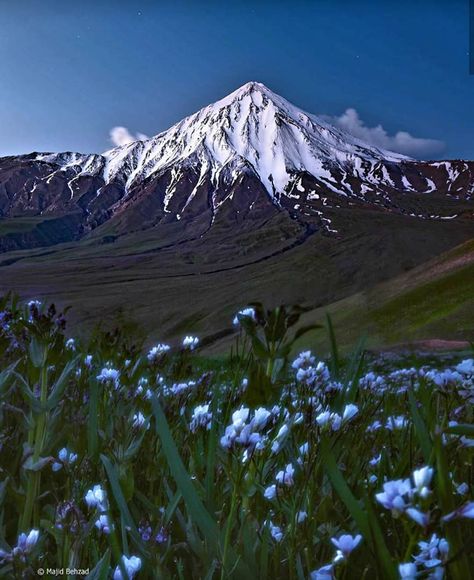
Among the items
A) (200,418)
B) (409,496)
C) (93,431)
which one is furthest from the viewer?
(200,418)

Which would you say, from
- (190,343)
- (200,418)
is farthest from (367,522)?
(190,343)

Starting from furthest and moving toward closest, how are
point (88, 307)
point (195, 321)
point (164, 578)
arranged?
point (88, 307)
point (195, 321)
point (164, 578)

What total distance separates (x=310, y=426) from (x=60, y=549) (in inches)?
39.8

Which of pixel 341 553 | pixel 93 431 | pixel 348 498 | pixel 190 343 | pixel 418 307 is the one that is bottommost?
pixel 341 553

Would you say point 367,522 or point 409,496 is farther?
point 367,522

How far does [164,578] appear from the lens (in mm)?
1376

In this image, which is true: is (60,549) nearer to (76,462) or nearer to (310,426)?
(76,462)

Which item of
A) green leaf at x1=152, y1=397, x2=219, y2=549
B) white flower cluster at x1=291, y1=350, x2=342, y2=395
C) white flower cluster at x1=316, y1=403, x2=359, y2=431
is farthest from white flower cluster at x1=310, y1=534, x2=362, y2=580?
white flower cluster at x1=291, y1=350, x2=342, y2=395

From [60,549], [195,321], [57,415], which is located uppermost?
[195,321]

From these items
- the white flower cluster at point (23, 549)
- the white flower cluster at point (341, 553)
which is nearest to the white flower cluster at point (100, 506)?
the white flower cluster at point (23, 549)

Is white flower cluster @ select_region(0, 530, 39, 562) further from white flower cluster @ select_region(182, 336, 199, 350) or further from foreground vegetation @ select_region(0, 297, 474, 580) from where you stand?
white flower cluster @ select_region(182, 336, 199, 350)

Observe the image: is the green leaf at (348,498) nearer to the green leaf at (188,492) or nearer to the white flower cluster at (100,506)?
the green leaf at (188,492)

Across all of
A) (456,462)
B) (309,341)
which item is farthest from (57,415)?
(309,341)

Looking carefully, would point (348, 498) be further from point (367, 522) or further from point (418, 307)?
point (418, 307)
